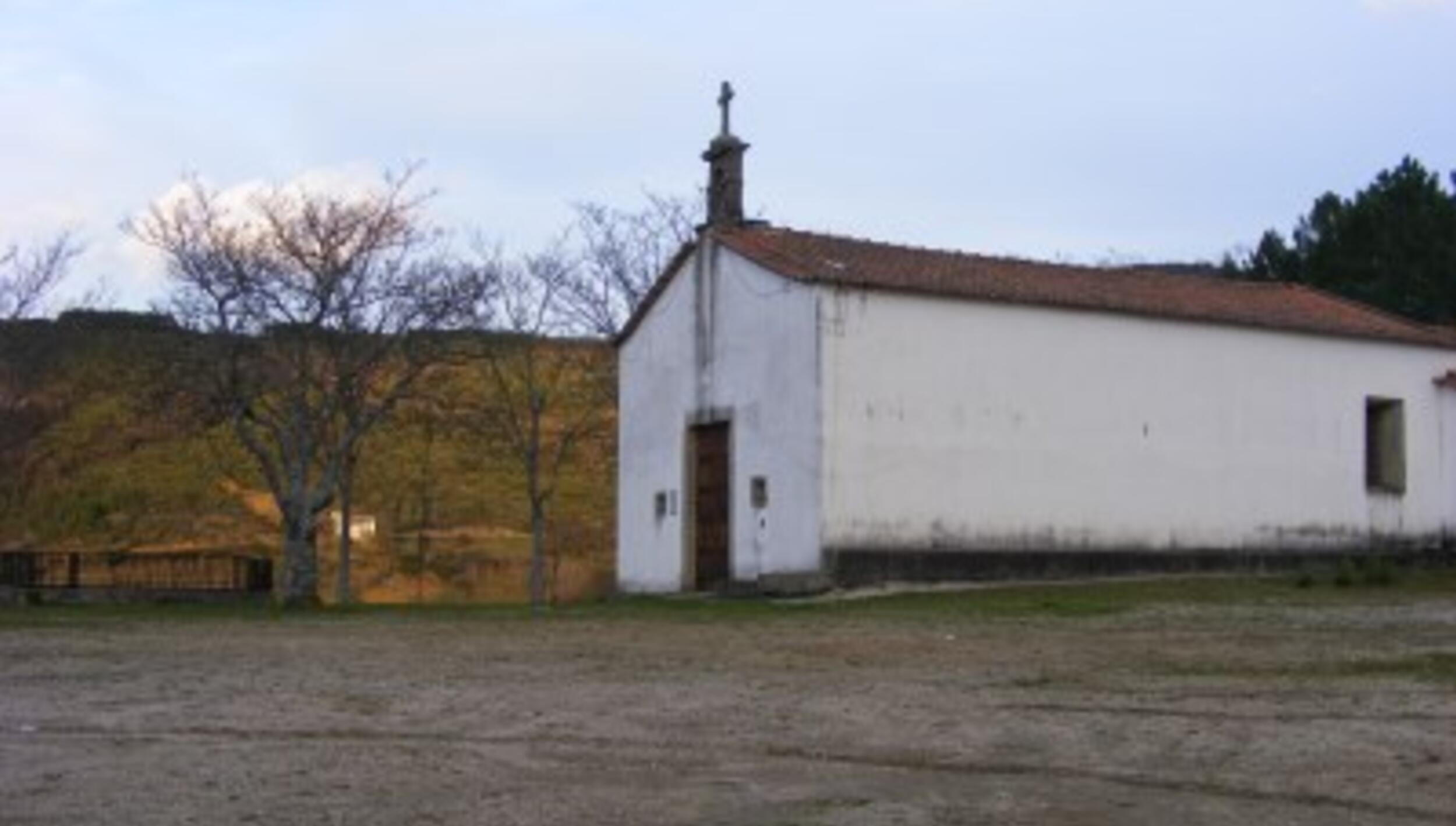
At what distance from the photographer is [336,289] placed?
3108 cm

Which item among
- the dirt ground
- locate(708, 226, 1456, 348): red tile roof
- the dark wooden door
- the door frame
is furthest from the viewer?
the dark wooden door

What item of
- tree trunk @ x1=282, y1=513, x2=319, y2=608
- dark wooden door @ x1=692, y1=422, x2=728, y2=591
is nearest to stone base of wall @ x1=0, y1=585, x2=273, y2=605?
tree trunk @ x1=282, y1=513, x2=319, y2=608

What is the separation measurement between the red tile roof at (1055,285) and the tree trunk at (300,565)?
8.57m

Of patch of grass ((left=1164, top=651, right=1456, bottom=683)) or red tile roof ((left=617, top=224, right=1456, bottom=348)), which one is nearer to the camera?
patch of grass ((left=1164, top=651, right=1456, bottom=683))

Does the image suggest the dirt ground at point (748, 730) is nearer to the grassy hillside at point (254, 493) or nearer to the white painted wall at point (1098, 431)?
the white painted wall at point (1098, 431)

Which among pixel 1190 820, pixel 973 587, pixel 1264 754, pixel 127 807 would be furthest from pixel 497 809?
pixel 973 587

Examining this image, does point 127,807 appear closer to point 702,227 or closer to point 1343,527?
point 702,227

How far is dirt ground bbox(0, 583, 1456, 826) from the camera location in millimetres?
8250

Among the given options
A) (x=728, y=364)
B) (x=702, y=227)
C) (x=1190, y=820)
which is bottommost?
(x=1190, y=820)

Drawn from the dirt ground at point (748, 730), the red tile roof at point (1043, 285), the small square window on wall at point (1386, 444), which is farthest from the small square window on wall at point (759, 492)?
the small square window on wall at point (1386, 444)

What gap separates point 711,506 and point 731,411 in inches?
73.8

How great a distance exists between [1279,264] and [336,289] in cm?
2743

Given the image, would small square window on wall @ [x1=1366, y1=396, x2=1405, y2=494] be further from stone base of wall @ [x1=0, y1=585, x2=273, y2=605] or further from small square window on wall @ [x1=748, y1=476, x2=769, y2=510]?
stone base of wall @ [x1=0, y1=585, x2=273, y2=605]

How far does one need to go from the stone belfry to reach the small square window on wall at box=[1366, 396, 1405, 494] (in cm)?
1288
